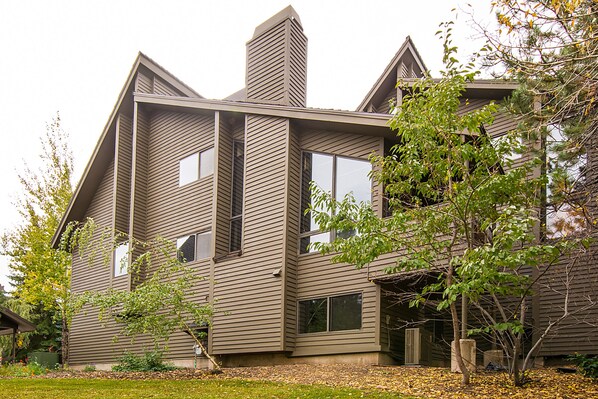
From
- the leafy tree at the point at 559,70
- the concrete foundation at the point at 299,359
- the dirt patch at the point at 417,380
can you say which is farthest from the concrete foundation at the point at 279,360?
the leafy tree at the point at 559,70

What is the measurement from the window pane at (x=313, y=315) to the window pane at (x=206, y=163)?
533cm

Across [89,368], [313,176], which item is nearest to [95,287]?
[89,368]

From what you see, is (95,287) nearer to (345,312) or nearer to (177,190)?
(177,190)

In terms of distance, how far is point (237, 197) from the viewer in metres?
18.4

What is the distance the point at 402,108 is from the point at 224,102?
8.97 m

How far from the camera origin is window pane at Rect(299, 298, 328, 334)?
15617 mm

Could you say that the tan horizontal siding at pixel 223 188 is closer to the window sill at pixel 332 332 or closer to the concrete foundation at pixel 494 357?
the window sill at pixel 332 332

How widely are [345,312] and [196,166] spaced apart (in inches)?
282

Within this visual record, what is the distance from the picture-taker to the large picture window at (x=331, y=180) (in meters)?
15.5

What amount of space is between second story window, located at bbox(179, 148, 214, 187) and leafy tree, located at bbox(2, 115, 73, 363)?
7.71 metres

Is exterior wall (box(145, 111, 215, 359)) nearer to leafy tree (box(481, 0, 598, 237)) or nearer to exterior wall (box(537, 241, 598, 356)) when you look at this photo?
exterior wall (box(537, 241, 598, 356))

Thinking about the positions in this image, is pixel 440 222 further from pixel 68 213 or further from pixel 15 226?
pixel 15 226

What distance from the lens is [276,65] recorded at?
18.0 metres

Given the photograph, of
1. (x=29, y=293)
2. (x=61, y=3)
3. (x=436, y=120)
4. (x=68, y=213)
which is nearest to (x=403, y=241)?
(x=436, y=120)
